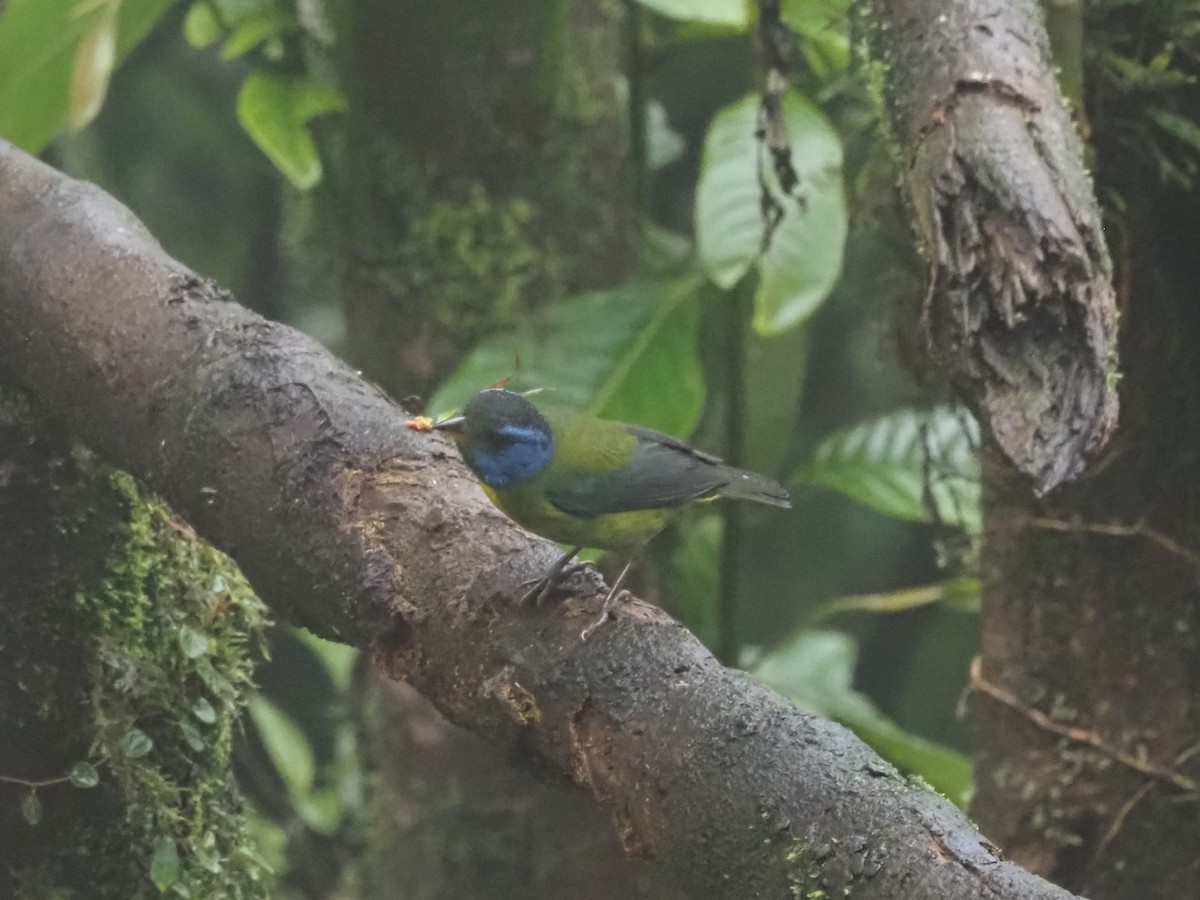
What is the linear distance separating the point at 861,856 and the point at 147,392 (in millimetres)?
824

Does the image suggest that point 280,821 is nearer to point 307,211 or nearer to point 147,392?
point 307,211

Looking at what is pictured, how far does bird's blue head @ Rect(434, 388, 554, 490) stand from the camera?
4.42 feet

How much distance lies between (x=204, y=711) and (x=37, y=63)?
124 cm

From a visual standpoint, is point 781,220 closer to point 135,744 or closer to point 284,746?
point 135,744

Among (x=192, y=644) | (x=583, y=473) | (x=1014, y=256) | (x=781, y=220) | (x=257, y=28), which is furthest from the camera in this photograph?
(x=257, y=28)

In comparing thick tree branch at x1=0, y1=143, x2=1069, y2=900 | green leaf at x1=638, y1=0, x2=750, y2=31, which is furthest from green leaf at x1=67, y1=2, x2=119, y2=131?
green leaf at x1=638, y1=0, x2=750, y2=31

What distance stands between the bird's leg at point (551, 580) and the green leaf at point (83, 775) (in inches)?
18.1

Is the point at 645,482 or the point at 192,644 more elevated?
the point at 645,482

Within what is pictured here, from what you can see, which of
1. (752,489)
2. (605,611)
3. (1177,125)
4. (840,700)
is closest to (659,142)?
(840,700)

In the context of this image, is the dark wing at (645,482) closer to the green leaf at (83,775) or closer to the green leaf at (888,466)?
the green leaf at (83,775)

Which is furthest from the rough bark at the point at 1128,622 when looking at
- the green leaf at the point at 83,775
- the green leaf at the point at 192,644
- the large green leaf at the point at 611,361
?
the green leaf at the point at 83,775

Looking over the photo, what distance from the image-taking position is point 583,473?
1406mm

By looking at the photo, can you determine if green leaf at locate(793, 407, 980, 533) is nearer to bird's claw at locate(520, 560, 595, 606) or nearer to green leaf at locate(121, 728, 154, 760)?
bird's claw at locate(520, 560, 595, 606)

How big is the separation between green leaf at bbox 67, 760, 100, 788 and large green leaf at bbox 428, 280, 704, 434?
0.92 m
